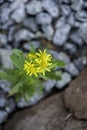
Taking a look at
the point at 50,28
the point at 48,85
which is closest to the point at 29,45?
the point at 50,28

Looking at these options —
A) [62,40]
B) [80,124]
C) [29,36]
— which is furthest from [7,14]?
[80,124]

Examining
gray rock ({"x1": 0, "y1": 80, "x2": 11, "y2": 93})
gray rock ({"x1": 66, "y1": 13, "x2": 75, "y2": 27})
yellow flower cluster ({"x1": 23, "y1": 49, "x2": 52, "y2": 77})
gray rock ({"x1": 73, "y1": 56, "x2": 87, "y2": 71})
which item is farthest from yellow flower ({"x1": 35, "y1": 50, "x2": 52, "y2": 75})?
gray rock ({"x1": 66, "y1": 13, "x2": 75, "y2": 27})

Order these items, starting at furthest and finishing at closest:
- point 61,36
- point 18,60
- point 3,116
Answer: point 61,36
point 3,116
point 18,60

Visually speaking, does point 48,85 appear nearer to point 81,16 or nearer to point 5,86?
point 5,86

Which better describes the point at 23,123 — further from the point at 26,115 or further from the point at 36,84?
the point at 36,84

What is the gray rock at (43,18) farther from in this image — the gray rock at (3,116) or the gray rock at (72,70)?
the gray rock at (3,116)

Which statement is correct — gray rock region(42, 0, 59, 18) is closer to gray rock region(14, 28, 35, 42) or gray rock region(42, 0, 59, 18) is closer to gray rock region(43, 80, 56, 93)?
gray rock region(14, 28, 35, 42)
